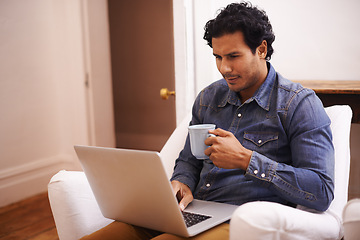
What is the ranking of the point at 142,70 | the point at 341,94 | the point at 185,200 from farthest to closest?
the point at 142,70 < the point at 341,94 < the point at 185,200

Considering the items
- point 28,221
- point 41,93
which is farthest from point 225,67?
point 41,93

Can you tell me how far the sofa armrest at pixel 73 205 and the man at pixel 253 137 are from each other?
0.10m

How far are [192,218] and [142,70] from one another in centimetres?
295

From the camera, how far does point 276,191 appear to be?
1216mm

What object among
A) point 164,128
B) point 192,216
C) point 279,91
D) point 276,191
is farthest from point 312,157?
point 164,128

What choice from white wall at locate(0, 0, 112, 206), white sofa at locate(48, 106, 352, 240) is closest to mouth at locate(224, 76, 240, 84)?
white sofa at locate(48, 106, 352, 240)

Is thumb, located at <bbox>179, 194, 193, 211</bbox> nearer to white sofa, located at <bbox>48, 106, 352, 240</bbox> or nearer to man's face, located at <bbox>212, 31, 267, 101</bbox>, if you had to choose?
white sofa, located at <bbox>48, 106, 352, 240</bbox>

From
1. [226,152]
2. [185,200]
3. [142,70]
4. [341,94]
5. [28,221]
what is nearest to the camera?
[226,152]

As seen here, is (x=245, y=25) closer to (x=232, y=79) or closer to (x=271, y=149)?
(x=232, y=79)

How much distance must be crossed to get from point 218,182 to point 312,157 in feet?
1.06

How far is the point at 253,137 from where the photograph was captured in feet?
4.47

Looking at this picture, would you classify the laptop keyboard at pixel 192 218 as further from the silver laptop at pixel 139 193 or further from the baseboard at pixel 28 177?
the baseboard at pixel 28 177

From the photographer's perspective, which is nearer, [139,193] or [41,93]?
[139,193]

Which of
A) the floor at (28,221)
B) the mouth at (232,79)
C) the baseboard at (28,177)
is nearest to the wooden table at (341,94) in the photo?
the mouth at (232,79)
